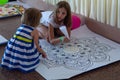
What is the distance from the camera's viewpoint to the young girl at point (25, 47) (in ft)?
2.78

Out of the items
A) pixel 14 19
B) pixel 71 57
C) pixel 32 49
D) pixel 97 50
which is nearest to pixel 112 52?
pixel 97 50

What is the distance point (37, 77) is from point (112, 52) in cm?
33

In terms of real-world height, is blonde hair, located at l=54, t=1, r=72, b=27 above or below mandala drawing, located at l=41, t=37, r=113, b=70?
above

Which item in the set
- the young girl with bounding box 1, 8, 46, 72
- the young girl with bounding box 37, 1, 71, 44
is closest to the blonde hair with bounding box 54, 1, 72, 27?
the young girl with bounding box 37, 1, 71, 44

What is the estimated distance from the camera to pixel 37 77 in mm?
820

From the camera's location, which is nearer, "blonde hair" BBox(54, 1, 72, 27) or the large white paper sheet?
the large white paper sheet

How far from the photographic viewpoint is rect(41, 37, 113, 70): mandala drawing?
0.89 metres

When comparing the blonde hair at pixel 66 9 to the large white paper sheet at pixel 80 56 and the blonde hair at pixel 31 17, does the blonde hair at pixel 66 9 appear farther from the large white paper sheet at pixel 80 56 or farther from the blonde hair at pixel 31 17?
the blonde hair at pixel 31 17

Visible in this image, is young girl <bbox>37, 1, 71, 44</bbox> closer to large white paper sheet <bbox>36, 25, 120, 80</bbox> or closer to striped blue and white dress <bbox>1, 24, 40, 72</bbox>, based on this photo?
large white paper sheet <bbox>36, 25, 120, 80</bbox>

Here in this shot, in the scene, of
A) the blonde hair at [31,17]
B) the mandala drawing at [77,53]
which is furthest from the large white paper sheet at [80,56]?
the blonde hair at [31,17]

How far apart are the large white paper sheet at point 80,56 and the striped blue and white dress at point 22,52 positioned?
0.15 feet

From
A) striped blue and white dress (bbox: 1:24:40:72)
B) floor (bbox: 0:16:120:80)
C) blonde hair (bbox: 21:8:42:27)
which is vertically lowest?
floor (bbox: 0:16:120:80)

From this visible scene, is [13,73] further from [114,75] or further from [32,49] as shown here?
[114,75]

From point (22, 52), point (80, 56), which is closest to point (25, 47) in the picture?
point (22, 52)
